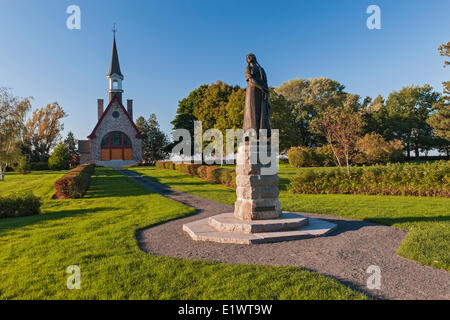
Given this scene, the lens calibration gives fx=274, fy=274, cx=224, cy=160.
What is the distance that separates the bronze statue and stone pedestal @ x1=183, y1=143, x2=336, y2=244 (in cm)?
64

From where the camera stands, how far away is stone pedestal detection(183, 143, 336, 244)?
627 centimetres

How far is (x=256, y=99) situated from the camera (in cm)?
725

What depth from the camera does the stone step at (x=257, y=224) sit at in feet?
20.6

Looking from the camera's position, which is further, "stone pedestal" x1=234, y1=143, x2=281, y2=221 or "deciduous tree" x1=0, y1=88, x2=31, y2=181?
"deciduous tree" x1=0, y1=88, x2=31, y2=181

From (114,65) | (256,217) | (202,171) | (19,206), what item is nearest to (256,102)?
(256,217)

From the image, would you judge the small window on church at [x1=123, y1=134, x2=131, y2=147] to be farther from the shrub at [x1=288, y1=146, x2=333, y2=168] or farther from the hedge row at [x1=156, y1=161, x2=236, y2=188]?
the shrub at [x1=288, y1=146, x2=333, y2=168]

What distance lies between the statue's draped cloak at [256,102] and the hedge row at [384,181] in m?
8.14

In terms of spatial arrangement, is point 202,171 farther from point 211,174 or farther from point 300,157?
point 300,157

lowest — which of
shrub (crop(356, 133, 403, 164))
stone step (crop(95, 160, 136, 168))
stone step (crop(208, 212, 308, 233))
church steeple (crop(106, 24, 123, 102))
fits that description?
stone step (crop(208, 212, 308, 233))

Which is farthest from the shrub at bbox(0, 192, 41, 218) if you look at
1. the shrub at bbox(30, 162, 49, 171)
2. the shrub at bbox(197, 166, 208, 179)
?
the shrub at bbox(30, 162, 49, 171)

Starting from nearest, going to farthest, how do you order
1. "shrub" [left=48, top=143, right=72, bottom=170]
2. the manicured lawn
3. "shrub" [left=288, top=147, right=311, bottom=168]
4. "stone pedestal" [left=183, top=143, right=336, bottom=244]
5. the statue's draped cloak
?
"stone pedestal" [left=183, top=143, right=336, bottom=244]
the statue's draped cloak
the manicured lawn
"shrub" [left=288, top=147, right=311, bottom=168]
"shrub" [left=48, top=143, right=72, bottom=170]

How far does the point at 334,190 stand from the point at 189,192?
7.67 metres

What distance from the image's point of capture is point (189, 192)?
15.1 metres
